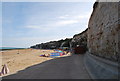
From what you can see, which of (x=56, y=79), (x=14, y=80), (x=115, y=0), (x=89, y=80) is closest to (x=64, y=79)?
(x=56, y=79)

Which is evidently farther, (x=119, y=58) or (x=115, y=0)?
(x=115, y=0)

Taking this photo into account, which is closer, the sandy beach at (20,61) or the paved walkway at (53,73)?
the paved walkway at (53,73)

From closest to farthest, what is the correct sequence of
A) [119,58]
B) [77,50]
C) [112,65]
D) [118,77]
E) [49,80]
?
[118,77], [112,65], [119,58], [49,80], [77,50]

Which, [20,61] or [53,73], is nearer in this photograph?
[53,73]

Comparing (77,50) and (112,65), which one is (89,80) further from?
(77,50)

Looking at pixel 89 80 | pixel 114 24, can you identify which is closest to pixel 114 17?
pixel 114 24

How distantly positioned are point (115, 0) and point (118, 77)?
11.5 ft

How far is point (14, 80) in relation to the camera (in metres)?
6.75

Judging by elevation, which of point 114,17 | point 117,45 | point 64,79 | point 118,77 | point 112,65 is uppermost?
point 114,17

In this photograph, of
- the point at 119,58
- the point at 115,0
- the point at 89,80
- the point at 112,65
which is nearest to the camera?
the point at 112,65

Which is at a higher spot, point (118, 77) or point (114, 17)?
point (114, 17)

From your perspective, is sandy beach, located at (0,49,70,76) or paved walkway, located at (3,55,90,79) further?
sandy beach, located at (0,49,70,76)

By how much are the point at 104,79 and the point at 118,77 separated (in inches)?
35.0

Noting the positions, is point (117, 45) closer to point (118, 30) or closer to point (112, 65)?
point (118, 30)
